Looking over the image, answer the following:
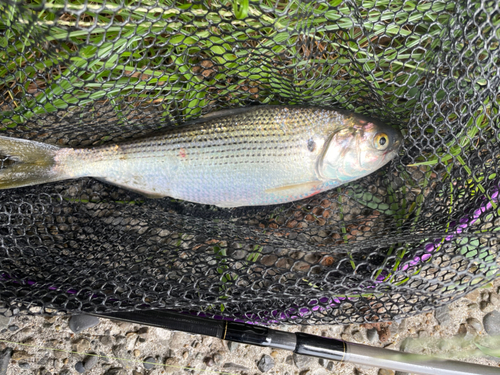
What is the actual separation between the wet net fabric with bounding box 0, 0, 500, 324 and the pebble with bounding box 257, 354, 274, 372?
1.26ft

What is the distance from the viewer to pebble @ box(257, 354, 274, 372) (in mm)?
2143

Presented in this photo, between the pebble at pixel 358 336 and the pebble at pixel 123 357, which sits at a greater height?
the pebble at pixel 358 336

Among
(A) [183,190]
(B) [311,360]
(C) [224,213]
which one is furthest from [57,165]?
(B) [311,360]

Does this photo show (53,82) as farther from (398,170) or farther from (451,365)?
(451,365)

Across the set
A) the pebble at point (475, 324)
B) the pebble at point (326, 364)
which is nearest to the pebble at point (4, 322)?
the pebble at point (326, 364)

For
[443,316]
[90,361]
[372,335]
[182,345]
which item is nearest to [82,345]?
[90,361]

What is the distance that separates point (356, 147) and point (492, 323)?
1401 mm

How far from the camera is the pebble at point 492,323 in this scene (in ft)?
6.98

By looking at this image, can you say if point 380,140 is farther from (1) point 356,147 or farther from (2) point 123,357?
(2) point 123,357

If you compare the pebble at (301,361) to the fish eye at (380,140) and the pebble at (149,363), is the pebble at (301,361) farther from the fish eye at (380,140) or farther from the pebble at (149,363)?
the fish eye at (380,140)

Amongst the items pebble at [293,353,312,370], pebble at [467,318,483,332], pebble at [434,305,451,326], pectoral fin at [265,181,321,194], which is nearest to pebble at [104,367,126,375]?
pebble at [293,353,312,370]

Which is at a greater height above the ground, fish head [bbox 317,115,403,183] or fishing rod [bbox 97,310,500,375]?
fish head [bbox 317,115,403,183]

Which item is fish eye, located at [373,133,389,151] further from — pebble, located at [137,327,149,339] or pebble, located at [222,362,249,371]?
pebble, located at [137,327,149,339]

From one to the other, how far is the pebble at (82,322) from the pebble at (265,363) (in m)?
1.02
